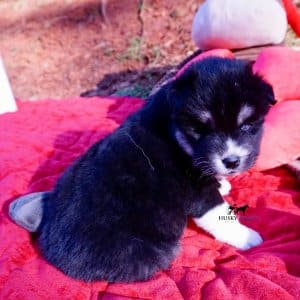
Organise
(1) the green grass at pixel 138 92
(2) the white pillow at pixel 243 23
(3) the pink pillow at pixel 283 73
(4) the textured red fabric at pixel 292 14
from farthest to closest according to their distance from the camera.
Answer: (1) the green grass at pixel 138 92
(4) the textured red fabric at pixel 292 14
(2) the white pillow at pixel 243 23
(3) the pink pillow at pixel 283 73

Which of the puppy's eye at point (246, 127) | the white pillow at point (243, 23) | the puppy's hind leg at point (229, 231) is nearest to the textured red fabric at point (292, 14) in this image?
the white pillow at point (243, 23)

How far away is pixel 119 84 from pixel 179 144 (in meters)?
4.44

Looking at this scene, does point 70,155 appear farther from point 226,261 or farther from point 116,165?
point 226,261

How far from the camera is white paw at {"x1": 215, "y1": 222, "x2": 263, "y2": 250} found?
257 centimetres

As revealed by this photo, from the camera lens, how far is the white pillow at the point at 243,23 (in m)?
3.72

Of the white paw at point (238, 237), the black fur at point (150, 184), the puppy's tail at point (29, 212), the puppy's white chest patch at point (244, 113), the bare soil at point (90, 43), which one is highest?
the puppy's white chest patch at point (244, 113)

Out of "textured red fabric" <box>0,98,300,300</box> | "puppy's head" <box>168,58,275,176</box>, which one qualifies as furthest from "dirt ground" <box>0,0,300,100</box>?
"puppy's head" <box>168,58,275,176</box>

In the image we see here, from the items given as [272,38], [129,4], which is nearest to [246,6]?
[272,38]

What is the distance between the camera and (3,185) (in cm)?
327

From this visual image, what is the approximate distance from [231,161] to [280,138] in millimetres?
988

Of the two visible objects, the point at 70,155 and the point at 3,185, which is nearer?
the point at 3,185

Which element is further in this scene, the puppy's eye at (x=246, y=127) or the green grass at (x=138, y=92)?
the green grass at (x=138, y=92)

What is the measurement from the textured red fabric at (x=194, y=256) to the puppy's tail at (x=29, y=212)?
0.08 metres

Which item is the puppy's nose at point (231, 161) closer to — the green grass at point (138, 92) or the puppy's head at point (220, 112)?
the puppy's head at point (220, 112)
